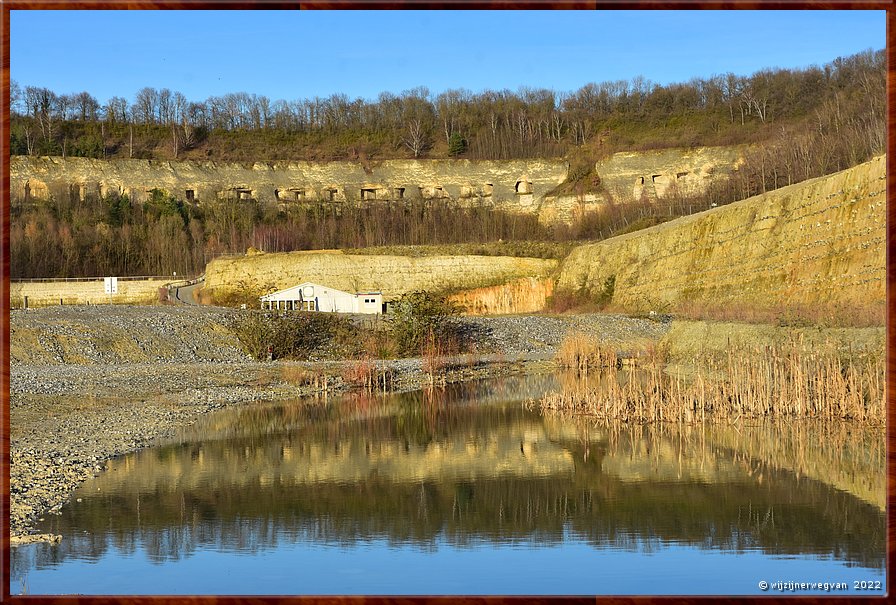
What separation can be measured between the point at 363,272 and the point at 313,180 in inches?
1206

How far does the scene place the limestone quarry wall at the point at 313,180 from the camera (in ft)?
260

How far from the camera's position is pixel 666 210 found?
2675 inches

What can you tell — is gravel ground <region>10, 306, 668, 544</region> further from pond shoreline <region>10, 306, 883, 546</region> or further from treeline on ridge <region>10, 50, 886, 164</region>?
treeline on ridge <region>10, 50, 886, 164</region>

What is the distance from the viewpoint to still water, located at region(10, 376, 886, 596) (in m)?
8.12

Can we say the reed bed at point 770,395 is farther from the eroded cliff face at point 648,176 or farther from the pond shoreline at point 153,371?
the eroded cliff face at point 648,176

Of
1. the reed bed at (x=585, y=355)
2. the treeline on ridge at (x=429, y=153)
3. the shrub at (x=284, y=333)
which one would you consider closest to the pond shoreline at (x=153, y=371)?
the shrub at (x=284, y=333)

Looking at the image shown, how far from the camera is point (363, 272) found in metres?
54.3

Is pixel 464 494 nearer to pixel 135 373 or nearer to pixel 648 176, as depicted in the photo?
pixel 135 373

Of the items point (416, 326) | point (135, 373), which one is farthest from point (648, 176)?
point (135, 373)

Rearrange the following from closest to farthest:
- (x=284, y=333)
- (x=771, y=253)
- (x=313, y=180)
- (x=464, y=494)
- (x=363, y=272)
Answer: (x=464, y=494), (x=284, y=333), (x=771, y=253), (x=363, y=272), (x=313, y=180)

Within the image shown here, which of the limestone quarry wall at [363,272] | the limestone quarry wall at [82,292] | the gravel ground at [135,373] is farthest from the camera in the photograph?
the limestone quarry wall at [82,292]

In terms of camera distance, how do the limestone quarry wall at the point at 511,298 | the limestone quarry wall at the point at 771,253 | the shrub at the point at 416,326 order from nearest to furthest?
the limestone quarry wall at the point at 771,253
the shrub at the point at 416,326
the limestone quarry wall at the point at 511,298

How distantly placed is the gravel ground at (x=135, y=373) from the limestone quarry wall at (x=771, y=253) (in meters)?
3.64

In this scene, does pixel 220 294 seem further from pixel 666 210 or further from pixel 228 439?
pixel 228 439
